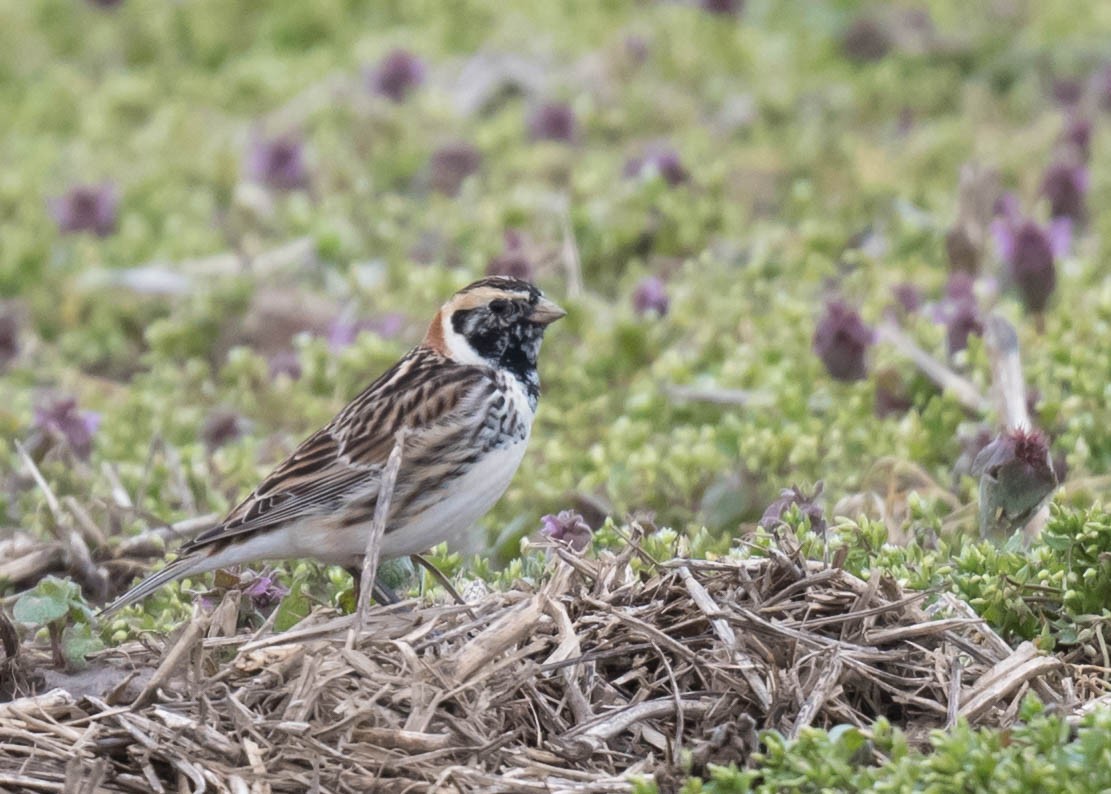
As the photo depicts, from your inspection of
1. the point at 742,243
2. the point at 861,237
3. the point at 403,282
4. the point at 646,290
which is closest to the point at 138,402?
the point at 403,282

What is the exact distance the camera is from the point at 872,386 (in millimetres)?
6609

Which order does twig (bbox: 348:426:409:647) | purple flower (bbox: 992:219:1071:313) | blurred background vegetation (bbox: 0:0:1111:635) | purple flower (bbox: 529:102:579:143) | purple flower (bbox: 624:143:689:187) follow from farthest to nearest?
purple flower (bbox: 529:102:579:143)
purple flower (bbox: 624:143:689:187)
purple flower (bbox: 992:219:1071:313)
blurred background vegetation (bbox: 0:0:1111:635)
twig (bbox: 348:426:409:647)

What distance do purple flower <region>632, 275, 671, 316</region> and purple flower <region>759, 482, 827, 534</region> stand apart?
2463 millimetres

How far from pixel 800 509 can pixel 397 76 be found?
18.6ft

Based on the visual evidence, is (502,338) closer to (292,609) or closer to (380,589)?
(380,589)

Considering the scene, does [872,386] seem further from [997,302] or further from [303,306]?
[303,306]

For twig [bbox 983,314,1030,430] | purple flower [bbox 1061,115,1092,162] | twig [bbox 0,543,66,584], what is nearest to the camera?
twig [bbox 0,543,66,584]

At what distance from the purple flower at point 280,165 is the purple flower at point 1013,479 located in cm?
513

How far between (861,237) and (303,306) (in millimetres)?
2569

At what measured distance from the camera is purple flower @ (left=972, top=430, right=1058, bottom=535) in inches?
195

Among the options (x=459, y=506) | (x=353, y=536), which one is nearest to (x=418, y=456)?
(x=459, y=506)

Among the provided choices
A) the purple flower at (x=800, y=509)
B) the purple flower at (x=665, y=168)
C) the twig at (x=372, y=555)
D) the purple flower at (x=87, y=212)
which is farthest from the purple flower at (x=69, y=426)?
the purple flower at (x=665, y=168)

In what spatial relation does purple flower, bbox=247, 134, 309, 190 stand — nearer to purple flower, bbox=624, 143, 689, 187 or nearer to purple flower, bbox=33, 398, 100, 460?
purple flower, bbox=624, 143, 689, 187

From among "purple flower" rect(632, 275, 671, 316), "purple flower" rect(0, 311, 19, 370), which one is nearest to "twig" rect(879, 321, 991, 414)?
"purple flower" rect(632, 275, 671, 316)
